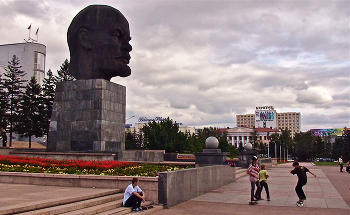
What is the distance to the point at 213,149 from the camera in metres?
19.1

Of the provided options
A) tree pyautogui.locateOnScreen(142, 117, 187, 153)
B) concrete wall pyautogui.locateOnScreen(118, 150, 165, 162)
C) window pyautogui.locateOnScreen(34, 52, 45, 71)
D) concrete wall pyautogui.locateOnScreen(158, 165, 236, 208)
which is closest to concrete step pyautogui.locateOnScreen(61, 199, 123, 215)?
concrete wall pyautogui.locateOnScreen(158, 165, 236, 208)

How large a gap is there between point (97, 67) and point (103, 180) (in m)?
12.6

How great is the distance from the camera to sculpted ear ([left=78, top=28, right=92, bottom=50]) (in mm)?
21781

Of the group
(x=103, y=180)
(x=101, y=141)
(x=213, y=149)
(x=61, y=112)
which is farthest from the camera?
(x=61, y=112)

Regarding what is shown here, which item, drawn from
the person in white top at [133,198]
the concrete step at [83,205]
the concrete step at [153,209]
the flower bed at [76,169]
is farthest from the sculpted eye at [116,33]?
the person in white top at [133,198]

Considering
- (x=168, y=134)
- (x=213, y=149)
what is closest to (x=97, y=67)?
(x=213, y=149)

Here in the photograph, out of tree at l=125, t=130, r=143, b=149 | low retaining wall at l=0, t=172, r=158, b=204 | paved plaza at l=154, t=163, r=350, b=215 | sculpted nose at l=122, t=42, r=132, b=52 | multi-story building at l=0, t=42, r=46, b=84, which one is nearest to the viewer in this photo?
paved plaza at l=154, t=163, r=350, b=215

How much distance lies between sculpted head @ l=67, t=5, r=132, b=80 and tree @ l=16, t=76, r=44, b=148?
59.1 ft

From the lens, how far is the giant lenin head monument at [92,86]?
21094mm

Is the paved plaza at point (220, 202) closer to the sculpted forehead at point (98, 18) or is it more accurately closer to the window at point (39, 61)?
the sculpted forehead at point (98, 18)

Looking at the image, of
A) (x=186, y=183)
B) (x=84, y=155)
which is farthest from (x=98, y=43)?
(x=186, y=183)

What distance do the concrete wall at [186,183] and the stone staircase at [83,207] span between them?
47 cm

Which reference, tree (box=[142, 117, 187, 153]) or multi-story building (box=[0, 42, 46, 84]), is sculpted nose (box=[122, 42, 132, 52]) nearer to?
tree (box=[142, 117, 187, 153])

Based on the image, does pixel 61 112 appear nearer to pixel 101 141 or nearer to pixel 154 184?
pixel 101 141
